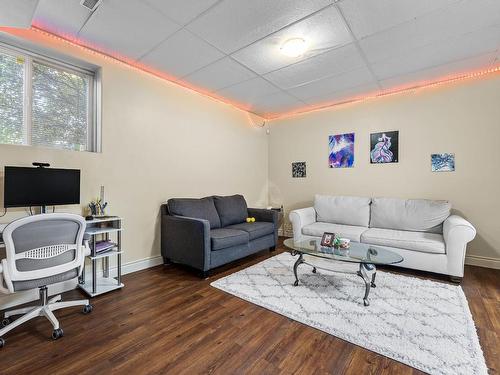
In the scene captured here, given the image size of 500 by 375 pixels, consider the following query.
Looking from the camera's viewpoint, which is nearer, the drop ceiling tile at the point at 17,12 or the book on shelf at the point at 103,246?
the drop ceiling tile at the point at 17,12

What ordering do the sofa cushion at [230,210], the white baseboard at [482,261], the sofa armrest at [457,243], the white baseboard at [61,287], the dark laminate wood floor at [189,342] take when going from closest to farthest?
the dark laminate wood floor at [189,342]
the white baseboard at [61,287]
the sofa armrest at [457,243]
the white baseboard at [482,261]
the sofa cushion at [230,210]

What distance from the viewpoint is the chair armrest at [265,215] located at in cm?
400

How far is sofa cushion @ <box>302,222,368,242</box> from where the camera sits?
3.43 meters

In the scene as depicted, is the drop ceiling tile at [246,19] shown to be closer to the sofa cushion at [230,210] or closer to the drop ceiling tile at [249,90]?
the drop ceiling tile at [249,90]

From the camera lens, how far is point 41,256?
1.76 m

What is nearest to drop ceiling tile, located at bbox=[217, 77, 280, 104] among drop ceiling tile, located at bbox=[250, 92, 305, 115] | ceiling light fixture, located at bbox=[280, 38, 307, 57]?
drop ceiling tile, located at bbox=[250, 92, 305, 115]

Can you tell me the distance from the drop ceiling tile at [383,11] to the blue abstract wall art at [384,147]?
2.07m

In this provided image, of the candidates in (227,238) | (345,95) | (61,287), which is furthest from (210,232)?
(345,95)

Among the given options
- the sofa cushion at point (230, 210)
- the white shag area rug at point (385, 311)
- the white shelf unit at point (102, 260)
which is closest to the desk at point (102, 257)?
the white shelf unit at point (102, 260)

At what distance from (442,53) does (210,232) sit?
135 inches

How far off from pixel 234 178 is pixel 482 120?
378cm

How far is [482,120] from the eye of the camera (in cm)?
329

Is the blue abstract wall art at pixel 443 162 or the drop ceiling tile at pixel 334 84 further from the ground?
the drop ceiling tile at pixel 334 84

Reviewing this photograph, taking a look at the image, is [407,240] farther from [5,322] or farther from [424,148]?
[5,322]
